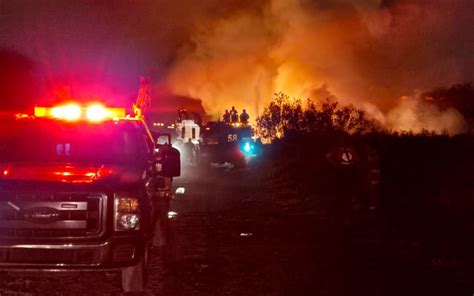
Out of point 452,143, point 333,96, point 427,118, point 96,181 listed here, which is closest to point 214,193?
point 452,143

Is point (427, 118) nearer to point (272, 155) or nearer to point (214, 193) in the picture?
point (272, 155)

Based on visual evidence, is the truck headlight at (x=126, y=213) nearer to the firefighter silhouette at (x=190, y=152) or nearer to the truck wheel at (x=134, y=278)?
the truck wheel at (x=134, y=278)

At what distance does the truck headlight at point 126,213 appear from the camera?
6.22 m

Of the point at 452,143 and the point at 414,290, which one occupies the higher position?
the point at 452,143

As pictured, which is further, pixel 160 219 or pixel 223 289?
pixel 160 219

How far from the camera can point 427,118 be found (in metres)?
37.6

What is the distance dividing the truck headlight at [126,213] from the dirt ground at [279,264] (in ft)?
3.47

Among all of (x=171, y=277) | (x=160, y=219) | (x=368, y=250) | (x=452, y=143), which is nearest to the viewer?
(x=171, y=277)

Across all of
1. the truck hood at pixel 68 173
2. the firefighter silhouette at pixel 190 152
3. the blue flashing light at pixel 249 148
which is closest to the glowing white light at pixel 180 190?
the blue flashing light at pixel 249 148

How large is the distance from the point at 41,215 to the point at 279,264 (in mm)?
3564

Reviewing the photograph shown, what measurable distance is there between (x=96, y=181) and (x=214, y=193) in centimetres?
1279

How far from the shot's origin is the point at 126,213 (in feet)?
20.6

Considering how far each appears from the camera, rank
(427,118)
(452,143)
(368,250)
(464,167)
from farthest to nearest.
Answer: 1. (427,118)
2. (452,143)
3. (464,167)
4. (368,250)

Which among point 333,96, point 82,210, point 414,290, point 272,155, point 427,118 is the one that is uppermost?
point 333,96
